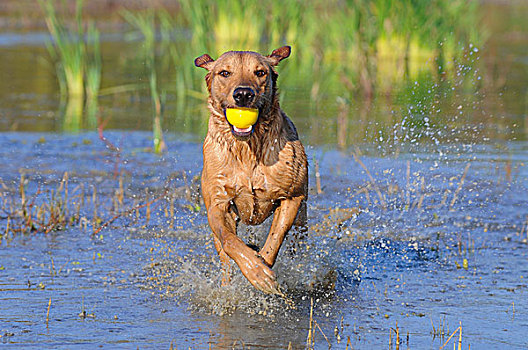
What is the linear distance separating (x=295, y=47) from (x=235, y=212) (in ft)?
30.2

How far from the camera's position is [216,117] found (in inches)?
208

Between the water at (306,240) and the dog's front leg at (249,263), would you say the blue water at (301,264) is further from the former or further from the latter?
the dog's front leg at (249,263)

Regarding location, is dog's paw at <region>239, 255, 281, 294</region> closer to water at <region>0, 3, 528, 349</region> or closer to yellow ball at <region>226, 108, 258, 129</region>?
water at <region>0, 3, 528, 349</region>

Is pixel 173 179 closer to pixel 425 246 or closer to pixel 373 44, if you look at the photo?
pixel 425 246

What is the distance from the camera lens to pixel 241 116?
16.6 feet

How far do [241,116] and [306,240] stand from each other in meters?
1.21

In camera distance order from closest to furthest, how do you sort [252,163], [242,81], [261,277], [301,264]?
[261,277] → [242,81] → [252,163] → [301,264]

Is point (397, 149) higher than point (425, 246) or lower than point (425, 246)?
higher

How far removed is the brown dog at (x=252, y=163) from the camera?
5191 mm

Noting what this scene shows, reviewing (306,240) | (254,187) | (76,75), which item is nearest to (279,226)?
(254,187)

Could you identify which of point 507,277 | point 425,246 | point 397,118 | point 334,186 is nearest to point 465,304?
point 507,277

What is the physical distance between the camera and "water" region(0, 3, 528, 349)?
4.68m

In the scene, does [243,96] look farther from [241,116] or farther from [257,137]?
[257,137]

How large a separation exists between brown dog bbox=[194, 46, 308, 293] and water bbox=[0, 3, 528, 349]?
0.45 m
